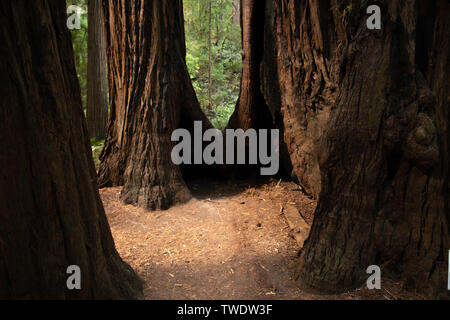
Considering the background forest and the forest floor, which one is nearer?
the forest floor

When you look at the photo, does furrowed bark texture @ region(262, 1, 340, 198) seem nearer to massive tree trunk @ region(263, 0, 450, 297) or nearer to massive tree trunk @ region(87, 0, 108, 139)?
massive tree trunk @ region(263, 0, 450, 297)

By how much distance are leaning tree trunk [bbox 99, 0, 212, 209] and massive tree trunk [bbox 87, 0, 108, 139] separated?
2923mm

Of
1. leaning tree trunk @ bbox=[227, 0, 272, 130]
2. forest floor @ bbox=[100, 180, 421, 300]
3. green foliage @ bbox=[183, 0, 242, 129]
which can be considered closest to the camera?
forest floor @ bbox=[100, 180, 421, 300]

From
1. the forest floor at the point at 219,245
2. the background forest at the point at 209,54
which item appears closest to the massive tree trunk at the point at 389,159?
the forest floor at the point at 219,245

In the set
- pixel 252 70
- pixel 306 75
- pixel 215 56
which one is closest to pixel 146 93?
pixel 252 70

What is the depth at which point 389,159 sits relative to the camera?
2783 millimetres

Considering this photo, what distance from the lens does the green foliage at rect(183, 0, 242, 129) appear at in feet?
35.6

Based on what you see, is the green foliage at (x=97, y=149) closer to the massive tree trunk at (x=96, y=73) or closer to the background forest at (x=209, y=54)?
the background forest at (x=209, y=54)

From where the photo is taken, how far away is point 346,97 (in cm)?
Answer: 292

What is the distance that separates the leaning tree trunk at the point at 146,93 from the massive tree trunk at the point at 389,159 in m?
2.90

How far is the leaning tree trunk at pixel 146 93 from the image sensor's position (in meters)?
5.22

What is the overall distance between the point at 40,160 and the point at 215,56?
12.9 m

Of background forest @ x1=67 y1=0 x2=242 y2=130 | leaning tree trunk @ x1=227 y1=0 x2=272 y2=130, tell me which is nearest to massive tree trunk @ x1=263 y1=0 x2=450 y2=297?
leaning tree trunk @ x1=227 y1=0 x2=272 y2=130
